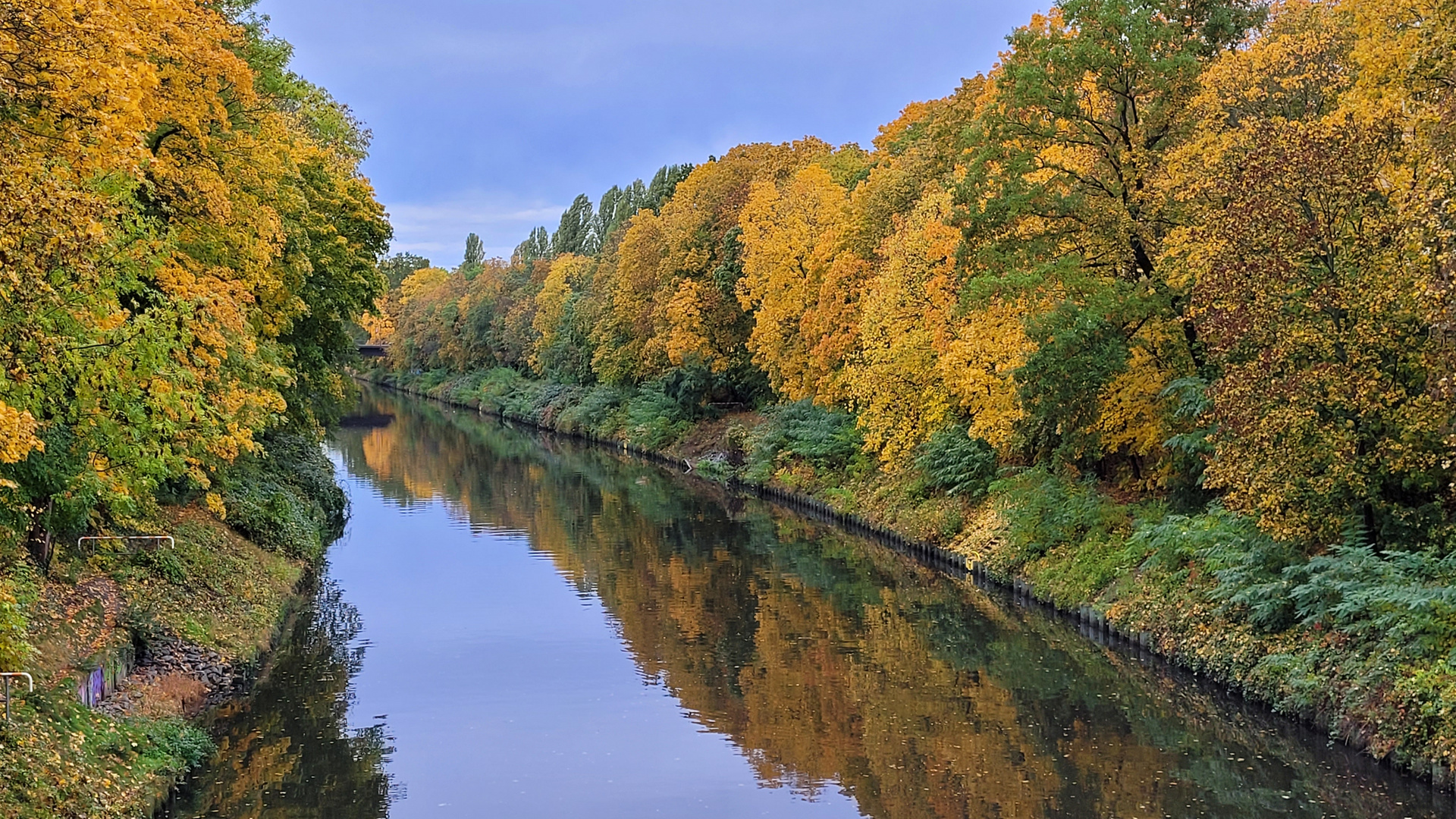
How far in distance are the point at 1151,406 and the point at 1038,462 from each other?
4.86 meters

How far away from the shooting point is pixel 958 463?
32.1 meters

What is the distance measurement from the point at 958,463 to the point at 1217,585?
40.9 ft

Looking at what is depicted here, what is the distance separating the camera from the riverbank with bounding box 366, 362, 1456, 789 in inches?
593

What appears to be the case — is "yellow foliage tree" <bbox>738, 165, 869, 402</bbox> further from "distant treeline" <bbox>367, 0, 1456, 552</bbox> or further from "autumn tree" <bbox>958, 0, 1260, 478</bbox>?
"autumn tree" <bbox>958, 0, 1260, 478</bbox>

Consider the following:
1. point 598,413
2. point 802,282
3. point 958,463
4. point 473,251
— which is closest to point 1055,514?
point 958,463

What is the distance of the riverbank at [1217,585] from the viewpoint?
15.1 meters

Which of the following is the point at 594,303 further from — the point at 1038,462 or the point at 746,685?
the point at 746,685

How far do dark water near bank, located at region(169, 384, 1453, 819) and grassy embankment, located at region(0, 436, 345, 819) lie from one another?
0.83 metres

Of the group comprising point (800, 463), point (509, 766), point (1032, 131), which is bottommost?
point (509, 766)

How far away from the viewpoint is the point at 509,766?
56.2 ft

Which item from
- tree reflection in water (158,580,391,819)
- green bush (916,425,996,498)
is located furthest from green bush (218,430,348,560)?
green bush (916,425,996,498)

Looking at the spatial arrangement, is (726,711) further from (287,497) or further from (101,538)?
(287,497)

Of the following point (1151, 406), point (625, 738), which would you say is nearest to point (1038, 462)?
point (1151, 406)

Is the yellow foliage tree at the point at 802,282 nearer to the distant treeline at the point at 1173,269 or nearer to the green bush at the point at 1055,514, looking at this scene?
the distant treeline at the point at 1173,269
